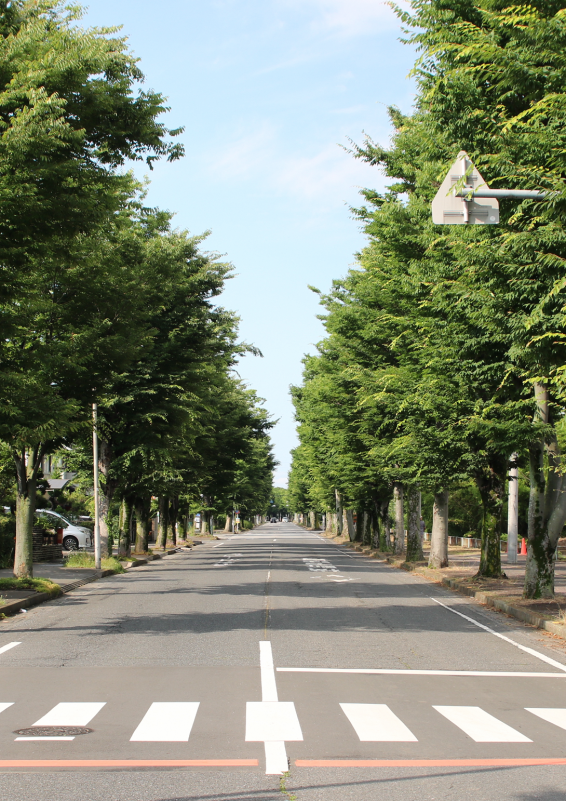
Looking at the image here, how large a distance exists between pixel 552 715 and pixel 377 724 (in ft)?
5.71

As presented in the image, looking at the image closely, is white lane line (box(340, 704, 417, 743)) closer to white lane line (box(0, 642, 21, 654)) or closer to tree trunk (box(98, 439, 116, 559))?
white lane line (box(0, 642, 21, 654))

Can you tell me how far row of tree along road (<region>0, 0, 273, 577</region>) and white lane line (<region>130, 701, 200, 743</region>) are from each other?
6730mm

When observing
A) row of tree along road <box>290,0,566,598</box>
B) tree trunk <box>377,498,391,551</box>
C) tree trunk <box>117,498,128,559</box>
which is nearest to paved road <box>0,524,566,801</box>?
row of tree along road <box>290,0,566,598</box>

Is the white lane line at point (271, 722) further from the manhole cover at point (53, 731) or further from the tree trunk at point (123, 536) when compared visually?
the tree trunk at point (123, 536)

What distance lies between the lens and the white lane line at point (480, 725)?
6.95m

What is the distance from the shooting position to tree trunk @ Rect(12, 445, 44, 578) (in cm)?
1986

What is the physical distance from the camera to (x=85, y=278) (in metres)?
19.8

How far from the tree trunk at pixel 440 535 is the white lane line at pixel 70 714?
19770 millimetres

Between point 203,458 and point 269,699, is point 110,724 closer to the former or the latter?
point 269,699

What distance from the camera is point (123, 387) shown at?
96.4ft

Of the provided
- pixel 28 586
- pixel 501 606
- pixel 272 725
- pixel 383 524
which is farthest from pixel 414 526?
pixel 272 725

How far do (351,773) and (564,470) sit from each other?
765cm

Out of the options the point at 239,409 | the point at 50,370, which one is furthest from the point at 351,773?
the point at 239,409

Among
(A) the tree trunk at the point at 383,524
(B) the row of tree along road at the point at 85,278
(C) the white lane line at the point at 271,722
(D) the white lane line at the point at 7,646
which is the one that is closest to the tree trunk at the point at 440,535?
(B) the row of tree along road at the point at 85,278
